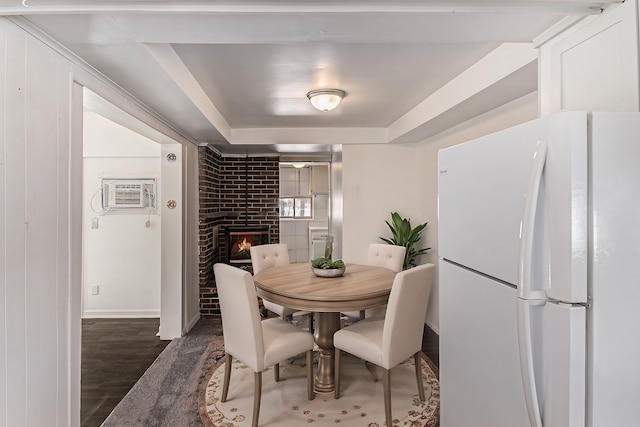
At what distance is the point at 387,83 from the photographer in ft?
8.65

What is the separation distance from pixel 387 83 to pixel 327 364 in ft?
7.05

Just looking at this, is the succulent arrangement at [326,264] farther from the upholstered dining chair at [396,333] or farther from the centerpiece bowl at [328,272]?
the upholstered dining chair at [396,333]

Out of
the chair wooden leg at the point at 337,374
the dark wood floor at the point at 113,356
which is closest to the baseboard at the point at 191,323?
the dark wood floor at the point at 113,356

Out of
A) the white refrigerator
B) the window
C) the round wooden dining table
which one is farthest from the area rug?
the window

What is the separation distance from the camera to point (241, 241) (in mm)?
4930

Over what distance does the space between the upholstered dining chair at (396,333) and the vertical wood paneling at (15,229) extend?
1651 mm

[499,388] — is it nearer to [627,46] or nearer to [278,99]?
[627,46]

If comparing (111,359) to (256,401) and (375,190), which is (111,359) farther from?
(375,190)

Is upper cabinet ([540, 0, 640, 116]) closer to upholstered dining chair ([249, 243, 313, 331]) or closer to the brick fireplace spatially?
→ upholstered dining chair ([249, 243, 313, 331])

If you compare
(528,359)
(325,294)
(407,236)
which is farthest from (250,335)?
(407,236)

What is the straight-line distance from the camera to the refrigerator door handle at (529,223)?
0.86 metres

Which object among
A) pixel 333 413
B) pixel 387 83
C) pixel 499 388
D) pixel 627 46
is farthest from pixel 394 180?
pixel 499 388

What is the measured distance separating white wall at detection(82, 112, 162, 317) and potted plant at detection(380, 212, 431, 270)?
2.76m

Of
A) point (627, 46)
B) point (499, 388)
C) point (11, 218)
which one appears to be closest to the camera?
point (499, 388)
